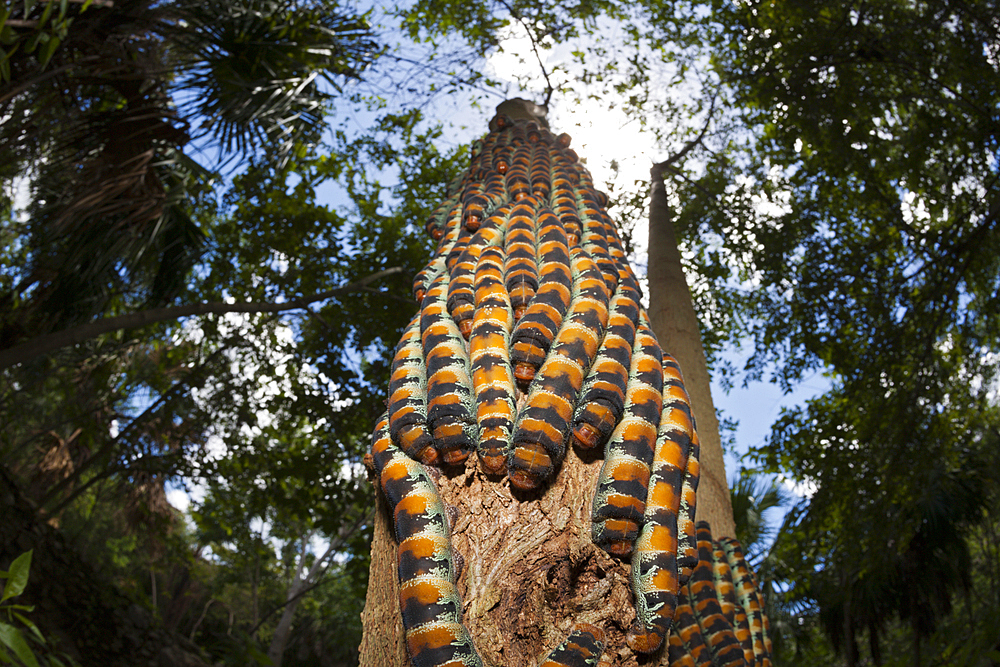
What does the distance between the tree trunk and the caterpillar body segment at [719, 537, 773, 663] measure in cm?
21

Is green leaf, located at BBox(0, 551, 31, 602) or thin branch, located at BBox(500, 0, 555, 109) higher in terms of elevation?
thin branch, located at BBox(500, 0, 555, 109)

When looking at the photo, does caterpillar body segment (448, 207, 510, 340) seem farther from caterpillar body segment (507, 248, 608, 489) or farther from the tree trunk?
the tree trunk

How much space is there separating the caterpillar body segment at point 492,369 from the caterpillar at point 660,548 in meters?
0.36

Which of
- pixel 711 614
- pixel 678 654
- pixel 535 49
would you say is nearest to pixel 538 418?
pixel 678 654

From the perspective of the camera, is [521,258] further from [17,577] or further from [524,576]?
[17,577]

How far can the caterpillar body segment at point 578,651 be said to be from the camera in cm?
118

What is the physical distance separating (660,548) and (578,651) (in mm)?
301

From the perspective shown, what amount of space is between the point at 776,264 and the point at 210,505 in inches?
390

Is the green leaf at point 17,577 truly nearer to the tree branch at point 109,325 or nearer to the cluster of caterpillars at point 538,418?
the cluster of caterpillars at point 538,418

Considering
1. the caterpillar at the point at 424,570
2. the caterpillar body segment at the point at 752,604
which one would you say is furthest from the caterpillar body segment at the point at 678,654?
the caterpillar at the point at 424,570

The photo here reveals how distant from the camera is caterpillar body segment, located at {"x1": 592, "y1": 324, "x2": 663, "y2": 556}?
4.47 ft

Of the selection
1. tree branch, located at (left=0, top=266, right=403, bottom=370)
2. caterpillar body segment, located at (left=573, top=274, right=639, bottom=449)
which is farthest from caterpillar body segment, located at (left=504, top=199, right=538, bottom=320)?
tree branch, located at (left=0, top=266, right=403, bottom=370)

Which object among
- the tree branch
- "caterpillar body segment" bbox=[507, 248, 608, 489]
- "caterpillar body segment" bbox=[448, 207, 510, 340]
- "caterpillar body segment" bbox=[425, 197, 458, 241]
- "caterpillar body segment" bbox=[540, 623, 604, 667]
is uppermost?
the tree branch

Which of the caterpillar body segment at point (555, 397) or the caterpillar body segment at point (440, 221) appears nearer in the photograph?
the caterpillar body segment at point (555, 397)
